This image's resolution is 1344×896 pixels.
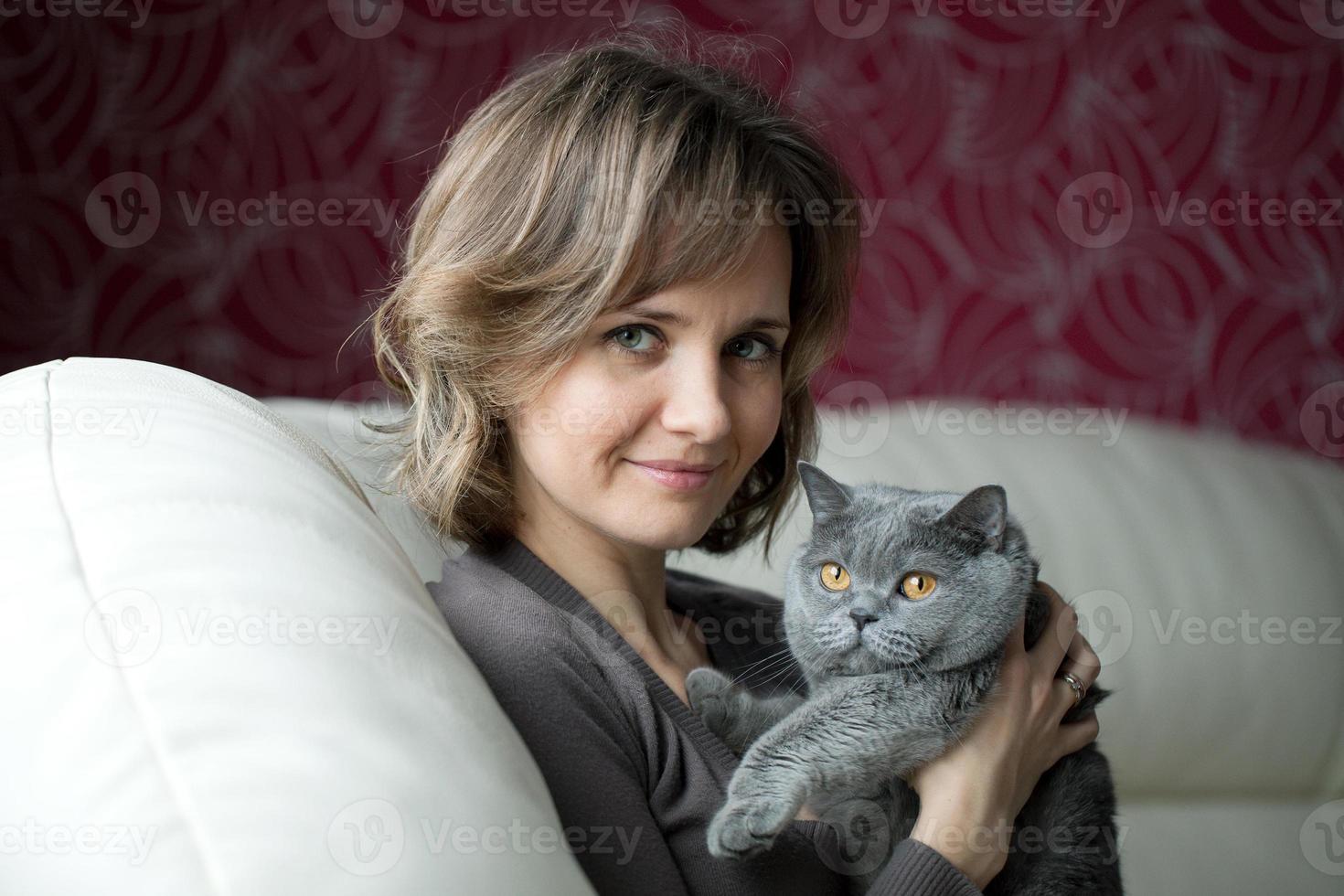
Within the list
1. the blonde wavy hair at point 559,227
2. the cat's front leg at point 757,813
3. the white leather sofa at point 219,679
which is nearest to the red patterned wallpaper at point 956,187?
the blonde wavy hair at point 559,227

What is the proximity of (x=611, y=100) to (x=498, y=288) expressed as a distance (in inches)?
9.3

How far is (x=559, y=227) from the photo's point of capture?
1.14 meters

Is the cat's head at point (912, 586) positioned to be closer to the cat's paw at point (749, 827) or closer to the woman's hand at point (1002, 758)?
the woman's hand at point (1002, 758)

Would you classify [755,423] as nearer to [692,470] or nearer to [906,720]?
[692,470]

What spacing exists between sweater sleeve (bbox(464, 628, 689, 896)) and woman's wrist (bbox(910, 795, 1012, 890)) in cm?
Result: 25

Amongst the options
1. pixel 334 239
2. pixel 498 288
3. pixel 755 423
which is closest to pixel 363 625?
pixel 498 288

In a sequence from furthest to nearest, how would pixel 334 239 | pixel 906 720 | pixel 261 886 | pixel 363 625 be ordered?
pixel 334 239 → pixel 906 720 → pixel 363 625 → pixel 261 886

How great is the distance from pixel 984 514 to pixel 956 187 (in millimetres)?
1820

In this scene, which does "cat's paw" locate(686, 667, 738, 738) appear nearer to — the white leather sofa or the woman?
the woman

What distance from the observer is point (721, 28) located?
2656 millimetres

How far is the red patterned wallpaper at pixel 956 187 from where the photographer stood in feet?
7.78

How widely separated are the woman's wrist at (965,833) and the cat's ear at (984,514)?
26 cm

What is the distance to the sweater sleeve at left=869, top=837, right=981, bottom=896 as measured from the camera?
1.02 m

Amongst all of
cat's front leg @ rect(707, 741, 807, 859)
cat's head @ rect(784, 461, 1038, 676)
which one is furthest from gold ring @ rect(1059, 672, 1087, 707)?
cat's front leg @ rect(707, 741, 807, 859)
